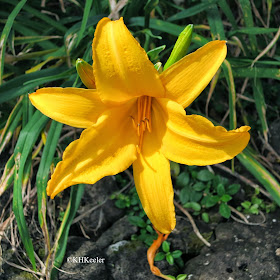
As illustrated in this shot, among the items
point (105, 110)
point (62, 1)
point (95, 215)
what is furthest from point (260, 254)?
point (62, 1)

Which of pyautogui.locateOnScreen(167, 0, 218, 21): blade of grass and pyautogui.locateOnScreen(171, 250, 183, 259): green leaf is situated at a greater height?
pyautogui.locateOnScreen(167, 0, 218, 21): blade of grass

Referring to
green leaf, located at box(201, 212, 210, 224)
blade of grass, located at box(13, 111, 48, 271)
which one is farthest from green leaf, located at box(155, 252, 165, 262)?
blade of grass, located at box(13, 111, 48, 271)

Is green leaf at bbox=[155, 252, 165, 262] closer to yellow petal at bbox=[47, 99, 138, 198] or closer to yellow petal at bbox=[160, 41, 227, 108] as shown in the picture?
yellow petal at bbox=[47, 99, 138, 198]

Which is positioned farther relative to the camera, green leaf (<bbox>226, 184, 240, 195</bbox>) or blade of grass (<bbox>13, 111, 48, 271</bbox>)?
green leaf (<bbox>226, 184, 240, 195</bbox>)

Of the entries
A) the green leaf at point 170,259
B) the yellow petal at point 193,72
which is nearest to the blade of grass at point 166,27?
the yellow petal at point 193,72

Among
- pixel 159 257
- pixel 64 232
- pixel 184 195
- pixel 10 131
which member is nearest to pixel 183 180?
pixel 184 195

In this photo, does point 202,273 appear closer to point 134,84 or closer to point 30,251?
point 30,251

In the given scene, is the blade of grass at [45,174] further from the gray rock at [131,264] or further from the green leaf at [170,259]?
the green leaf at [170,259]
